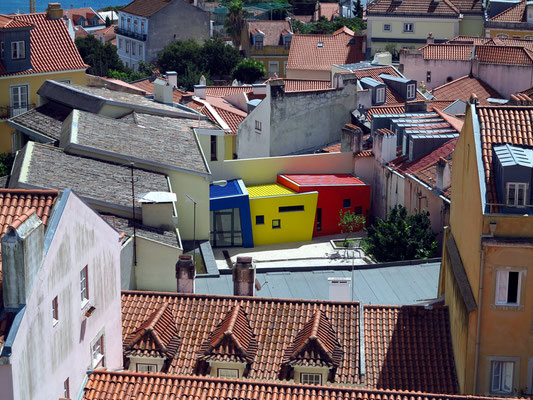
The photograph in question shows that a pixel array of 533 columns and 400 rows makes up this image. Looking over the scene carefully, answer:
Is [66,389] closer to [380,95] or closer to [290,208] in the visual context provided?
[290,208]

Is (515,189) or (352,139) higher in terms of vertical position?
(352,139)

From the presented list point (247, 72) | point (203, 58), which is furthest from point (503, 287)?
point (203, 58)

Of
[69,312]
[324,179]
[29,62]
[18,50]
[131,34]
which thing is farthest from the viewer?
[131,34]

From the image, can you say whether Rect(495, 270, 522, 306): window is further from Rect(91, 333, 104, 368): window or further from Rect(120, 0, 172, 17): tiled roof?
Rect(120, 0, 172, 17): tiled roof

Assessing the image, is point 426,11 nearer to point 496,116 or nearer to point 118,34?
point 118,34

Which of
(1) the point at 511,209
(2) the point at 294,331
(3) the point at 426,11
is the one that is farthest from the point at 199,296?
(3) the point at 426,11

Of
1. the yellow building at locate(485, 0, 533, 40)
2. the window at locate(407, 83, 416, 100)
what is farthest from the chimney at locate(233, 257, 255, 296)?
the yellow building at locate(485, 0, 533, 40)
